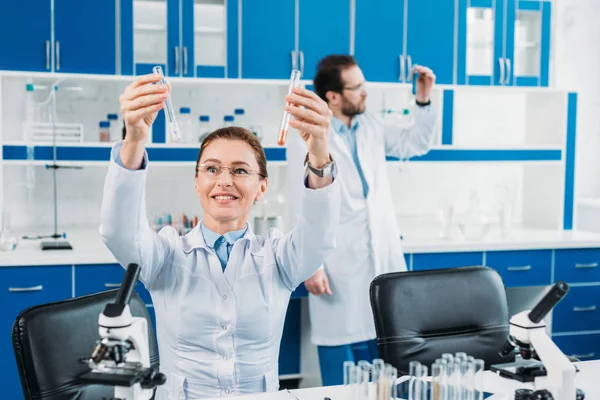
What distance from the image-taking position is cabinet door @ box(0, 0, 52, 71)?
340cm

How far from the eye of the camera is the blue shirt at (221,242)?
1758mm

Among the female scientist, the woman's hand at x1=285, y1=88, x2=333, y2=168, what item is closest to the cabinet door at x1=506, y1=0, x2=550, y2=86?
the female scientist

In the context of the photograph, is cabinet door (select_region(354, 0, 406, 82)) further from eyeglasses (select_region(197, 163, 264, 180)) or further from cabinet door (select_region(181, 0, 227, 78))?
eyeglasses (select_region(197, 163, 264, 180))

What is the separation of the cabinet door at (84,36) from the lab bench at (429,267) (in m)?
0.82

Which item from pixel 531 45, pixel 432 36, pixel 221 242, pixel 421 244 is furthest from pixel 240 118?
pixel 221 242

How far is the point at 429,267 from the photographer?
356 cm

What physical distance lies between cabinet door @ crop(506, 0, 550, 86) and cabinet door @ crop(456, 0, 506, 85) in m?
0.09

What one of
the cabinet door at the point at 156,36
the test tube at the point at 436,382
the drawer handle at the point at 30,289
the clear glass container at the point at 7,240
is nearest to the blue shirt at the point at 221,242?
the test tube at the point at 436,382

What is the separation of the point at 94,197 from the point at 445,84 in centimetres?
194

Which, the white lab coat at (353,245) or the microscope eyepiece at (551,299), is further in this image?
the white lab coat at (353,245)

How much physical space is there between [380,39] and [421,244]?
1.08 metres

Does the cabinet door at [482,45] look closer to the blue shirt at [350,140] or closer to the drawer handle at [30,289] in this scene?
the blue shirt at [350,140]

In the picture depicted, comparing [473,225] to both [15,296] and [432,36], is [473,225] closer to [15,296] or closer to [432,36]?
[432,36]

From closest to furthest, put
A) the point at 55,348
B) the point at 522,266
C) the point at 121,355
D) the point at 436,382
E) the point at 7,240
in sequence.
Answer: the point at 121,355
the point at 436,382
the point at 55,348
the point at 7,240
the point at 522,266
